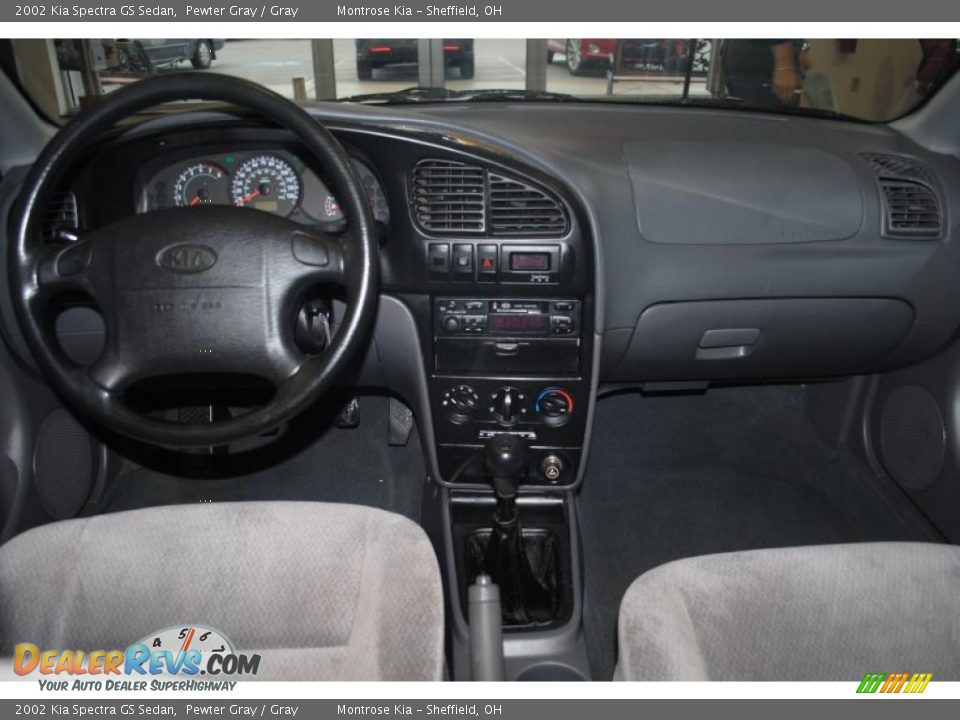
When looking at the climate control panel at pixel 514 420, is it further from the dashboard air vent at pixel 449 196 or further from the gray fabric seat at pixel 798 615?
the gray fabric seat at pixel 798 615

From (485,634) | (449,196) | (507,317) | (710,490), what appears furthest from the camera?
(710,490)

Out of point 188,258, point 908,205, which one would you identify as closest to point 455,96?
point 188,258

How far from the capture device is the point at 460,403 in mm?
1835

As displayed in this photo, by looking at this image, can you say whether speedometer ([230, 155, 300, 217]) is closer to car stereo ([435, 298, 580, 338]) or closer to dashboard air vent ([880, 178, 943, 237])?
car stereo ([435, 298, 580, 338])

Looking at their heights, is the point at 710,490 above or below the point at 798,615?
below

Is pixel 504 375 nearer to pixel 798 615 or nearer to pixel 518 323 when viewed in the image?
pixel 518 323

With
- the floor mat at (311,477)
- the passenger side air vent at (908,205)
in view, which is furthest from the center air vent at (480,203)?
the floor mat at (311,477)

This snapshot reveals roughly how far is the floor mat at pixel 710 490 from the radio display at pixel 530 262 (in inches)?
40.2

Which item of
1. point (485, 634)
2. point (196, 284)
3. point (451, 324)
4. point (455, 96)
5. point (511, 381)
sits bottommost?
point (485, 634)

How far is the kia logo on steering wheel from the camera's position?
123cm

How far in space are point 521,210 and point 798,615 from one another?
3.17ft

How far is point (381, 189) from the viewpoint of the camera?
160cm

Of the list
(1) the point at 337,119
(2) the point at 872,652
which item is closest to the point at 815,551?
(2) the point at 872,652

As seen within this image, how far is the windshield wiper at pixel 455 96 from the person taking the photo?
6.43 feet
